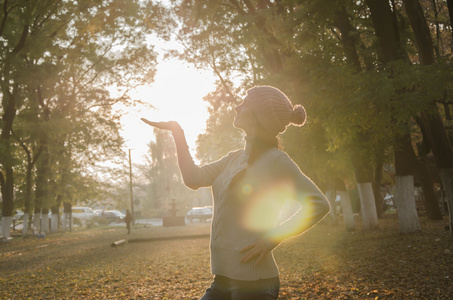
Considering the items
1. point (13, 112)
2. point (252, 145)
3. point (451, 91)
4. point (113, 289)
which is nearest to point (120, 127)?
point (13, 112)

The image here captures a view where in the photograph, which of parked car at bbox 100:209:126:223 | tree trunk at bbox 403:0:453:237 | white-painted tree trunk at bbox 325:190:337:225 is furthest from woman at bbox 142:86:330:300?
parked car at bbox 100:209:126:223

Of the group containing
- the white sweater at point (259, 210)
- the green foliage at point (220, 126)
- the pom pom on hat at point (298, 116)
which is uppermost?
Result: the green foliage at point (220, 126)

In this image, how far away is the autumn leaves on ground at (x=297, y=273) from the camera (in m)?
7.52

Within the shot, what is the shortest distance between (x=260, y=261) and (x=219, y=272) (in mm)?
246

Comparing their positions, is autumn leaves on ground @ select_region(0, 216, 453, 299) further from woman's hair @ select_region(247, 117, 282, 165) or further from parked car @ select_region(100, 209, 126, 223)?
parked car @ select_region(100, 209, 126, 223)

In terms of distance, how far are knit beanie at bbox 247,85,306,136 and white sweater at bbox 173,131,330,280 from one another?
134 millimetres

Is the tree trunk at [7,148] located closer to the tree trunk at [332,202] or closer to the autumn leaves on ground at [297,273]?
the autumn leaves on ground at [297,273]

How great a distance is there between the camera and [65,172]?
31750 millimetres

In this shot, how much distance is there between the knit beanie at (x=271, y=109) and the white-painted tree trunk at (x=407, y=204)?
13012 mm

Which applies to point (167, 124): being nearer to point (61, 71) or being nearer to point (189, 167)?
point (189, 167)

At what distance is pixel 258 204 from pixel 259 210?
0.03 metres

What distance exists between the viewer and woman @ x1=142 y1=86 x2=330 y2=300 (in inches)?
81.2

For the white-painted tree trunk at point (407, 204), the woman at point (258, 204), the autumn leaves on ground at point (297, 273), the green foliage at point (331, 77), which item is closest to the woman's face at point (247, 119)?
the woman at point (258, 204)

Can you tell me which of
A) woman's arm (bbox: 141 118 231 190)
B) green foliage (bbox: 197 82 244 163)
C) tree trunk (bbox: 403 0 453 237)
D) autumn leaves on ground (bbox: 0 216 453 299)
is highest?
green foliage (bbox: 197 82 244 163)
